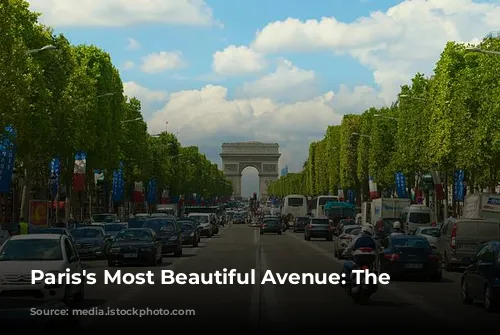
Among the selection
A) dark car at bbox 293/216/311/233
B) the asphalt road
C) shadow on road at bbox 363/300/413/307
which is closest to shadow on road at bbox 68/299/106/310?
the asphalt road

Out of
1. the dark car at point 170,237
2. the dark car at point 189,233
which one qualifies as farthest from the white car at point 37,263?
the dark car at point 189,233

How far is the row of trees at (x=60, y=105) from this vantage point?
138 feet

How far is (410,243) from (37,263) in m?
13.8

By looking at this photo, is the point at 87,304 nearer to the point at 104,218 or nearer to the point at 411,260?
the point at 411,260

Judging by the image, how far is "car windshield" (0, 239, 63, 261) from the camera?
846 inches

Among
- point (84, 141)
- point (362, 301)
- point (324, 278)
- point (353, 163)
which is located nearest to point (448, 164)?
point (84, 141)

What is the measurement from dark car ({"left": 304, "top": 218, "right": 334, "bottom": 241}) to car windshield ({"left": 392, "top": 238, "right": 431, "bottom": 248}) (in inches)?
1581

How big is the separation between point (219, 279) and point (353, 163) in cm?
8949

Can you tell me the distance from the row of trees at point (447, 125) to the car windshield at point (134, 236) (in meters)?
14.6

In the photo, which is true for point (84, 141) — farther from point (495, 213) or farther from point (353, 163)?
point (353, 163)

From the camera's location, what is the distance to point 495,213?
48.1 meters

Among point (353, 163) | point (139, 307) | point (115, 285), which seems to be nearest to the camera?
point (139, 307)

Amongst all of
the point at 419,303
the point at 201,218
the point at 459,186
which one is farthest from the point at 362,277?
the point at 201,218

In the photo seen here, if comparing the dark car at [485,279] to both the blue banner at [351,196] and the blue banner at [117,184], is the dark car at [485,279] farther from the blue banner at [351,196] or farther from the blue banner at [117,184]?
the blue banner at [351,196]
